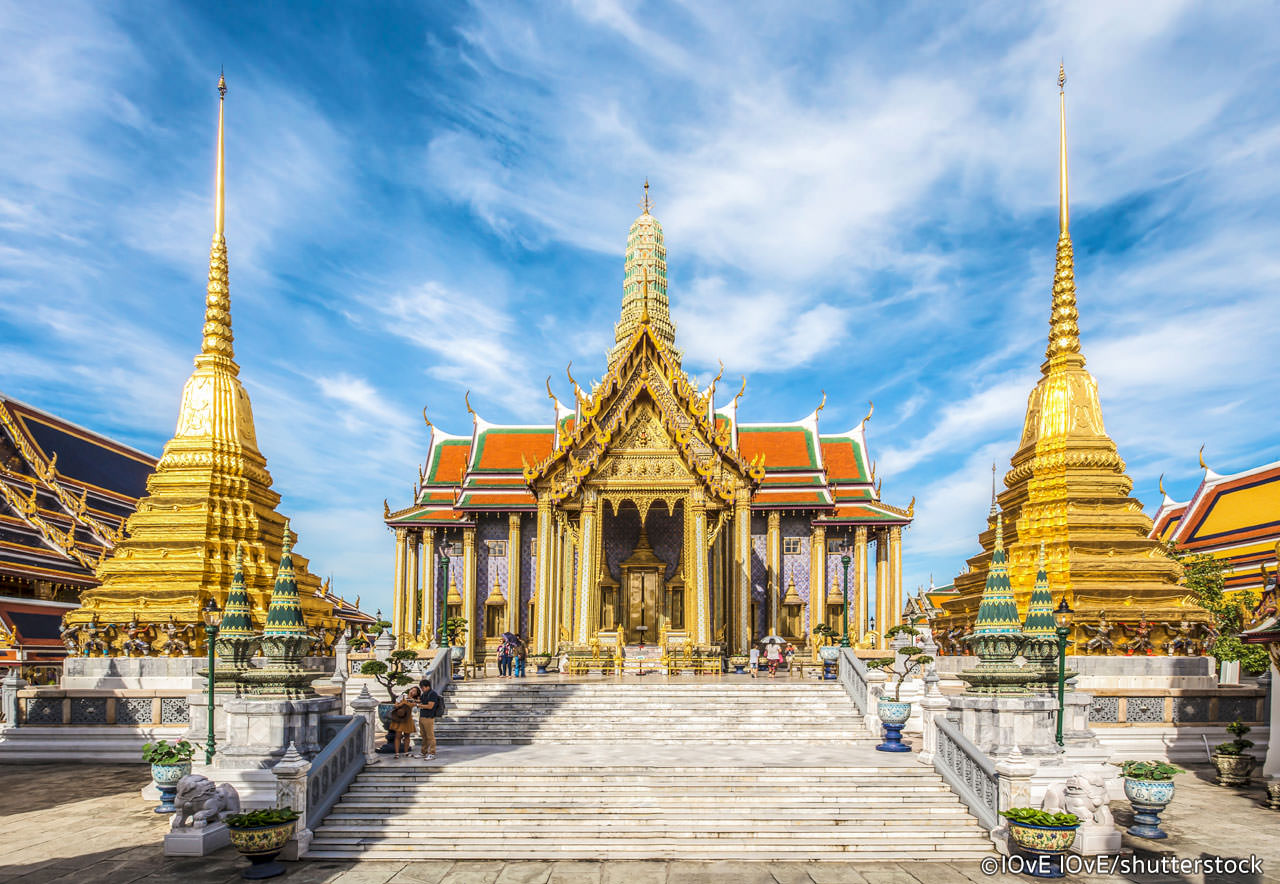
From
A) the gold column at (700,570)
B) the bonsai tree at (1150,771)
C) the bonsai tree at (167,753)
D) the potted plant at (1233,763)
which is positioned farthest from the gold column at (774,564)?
the bonsai tree at (167,753)

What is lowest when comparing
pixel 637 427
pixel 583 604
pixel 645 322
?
pixel 583 604

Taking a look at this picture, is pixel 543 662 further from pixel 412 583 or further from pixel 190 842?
pixel 190 842

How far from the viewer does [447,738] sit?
667 inches

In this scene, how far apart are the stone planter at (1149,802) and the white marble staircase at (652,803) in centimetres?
197

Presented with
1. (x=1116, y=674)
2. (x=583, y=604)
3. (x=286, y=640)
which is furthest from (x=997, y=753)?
(x=583, y=604)

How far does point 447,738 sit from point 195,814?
584cm

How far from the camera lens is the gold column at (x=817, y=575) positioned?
31938 mm

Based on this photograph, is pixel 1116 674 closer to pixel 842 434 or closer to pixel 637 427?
pixel 637 427

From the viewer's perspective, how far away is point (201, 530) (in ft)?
72.7

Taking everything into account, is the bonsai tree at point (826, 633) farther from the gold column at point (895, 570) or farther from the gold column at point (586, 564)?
the gold column at point (586, 564)

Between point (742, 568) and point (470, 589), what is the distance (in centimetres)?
983

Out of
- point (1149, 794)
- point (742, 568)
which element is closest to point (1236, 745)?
point (1149, 794)

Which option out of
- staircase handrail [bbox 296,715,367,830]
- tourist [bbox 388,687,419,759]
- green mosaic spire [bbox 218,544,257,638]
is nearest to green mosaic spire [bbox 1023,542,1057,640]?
tourist [bbox 388,687,419,759]

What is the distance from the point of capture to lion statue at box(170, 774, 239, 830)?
1144cm
